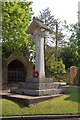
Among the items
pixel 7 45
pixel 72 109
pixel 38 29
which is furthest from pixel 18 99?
pixel 7 45

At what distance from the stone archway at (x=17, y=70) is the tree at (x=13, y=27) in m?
1.16

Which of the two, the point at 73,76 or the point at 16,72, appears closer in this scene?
the point at 73,76

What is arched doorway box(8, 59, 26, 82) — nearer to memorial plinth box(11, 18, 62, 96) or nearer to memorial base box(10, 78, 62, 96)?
memorial plinth box(11, 18, 62, 96)

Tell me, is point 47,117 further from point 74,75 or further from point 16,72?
point 16,72

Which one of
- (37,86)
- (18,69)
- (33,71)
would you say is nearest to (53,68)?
(33,71)

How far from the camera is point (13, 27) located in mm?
21000

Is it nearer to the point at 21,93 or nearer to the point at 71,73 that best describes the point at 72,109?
the point at 21,93

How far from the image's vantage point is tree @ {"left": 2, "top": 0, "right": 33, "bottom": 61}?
20.5m

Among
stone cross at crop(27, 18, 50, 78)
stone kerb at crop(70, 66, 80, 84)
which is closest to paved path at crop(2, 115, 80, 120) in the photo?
stone cross at crop(27, 18, 50, 78)

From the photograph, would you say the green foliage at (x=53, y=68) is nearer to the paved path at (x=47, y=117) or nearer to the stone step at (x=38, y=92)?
the stone step at (x=38, y=92)

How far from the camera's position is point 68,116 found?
769cm

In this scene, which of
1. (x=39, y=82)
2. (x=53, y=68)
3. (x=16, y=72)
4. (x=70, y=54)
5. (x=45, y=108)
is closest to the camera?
(x=45, y=108)

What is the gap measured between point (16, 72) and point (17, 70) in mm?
607

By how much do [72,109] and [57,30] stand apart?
28.1 metres
